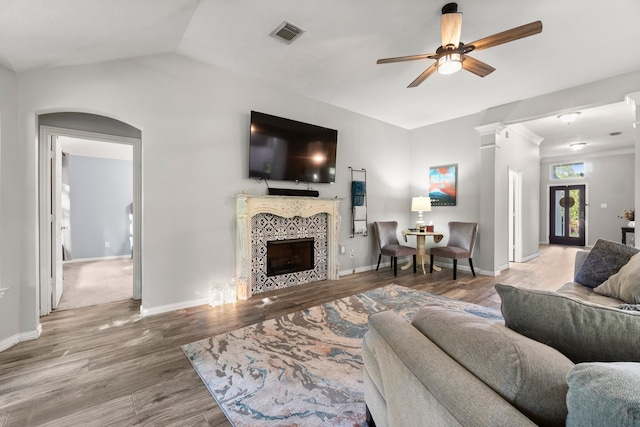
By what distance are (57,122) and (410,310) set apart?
4323 mm

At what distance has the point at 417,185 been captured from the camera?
5.71 meters

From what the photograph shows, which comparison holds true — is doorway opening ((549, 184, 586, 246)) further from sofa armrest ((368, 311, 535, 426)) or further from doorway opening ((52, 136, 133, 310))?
doorway opening ((52, 136, 133, 310))

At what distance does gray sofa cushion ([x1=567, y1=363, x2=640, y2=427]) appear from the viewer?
1.48 feet

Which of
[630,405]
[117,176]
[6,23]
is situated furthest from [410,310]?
[117,176]

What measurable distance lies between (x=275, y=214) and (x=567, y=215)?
9417 millimetres

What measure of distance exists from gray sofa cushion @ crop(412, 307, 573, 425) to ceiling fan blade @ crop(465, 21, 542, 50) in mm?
2206

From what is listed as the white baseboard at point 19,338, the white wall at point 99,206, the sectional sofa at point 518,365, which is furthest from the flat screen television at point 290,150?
the white wall at point 99,206

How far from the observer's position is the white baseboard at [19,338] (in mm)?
2228

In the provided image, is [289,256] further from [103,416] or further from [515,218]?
[515,218]

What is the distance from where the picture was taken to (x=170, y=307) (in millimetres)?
3039

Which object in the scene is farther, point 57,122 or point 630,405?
point 57,122

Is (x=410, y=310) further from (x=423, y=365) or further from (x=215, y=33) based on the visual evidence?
(x=215, y=33)

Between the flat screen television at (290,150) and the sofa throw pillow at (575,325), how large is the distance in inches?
125

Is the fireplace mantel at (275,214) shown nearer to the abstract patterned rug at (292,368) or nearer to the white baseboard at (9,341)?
the abstract patterned rug at (292,368)
